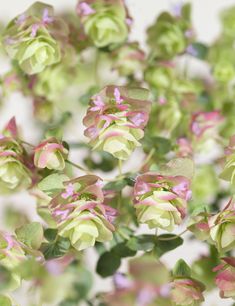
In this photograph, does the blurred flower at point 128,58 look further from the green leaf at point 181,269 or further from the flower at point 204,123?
the green leaf at point 181,269

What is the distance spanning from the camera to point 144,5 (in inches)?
69.6

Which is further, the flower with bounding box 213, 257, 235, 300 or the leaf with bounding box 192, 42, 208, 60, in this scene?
the leaf with bounding box 192, 42, 208, 60

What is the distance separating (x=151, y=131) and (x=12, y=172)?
0.92ft

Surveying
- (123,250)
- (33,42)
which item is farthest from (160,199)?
(33,42)

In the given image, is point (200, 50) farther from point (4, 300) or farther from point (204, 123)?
point (4, 300)

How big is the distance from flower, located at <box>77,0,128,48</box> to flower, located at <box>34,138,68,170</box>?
0.70 feet

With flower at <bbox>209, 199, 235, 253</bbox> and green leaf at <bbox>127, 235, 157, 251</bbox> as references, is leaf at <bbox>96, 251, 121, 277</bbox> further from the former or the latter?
flower at <bbox>209, 199, 235, 253</bbox>

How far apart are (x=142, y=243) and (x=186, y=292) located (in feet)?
0.34

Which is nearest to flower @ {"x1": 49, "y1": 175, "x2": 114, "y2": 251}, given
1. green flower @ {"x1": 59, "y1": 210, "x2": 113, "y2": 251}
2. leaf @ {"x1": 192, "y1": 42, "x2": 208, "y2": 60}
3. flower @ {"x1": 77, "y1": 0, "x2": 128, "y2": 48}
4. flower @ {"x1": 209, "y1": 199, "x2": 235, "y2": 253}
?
green flower @ {"x1": 59, "y1": 210, "x2": 113, "y2": 251}

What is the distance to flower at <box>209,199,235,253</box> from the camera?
2.28ft

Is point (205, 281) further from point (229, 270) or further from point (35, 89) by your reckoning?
point (35, 89)

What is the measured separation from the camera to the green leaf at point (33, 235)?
72cm

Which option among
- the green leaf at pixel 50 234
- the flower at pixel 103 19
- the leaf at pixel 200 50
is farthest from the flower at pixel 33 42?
the leaf at pixel 200 50

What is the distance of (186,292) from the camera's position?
700 millimetres
